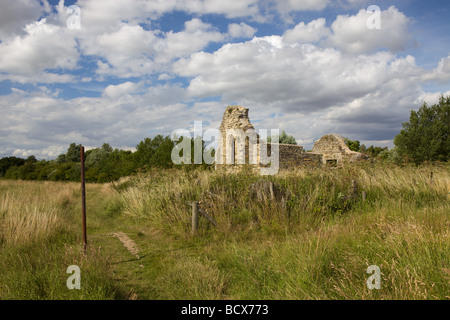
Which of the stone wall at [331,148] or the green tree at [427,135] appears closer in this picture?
the stone wall at [331,148]

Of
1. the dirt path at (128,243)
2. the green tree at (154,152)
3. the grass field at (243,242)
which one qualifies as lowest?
the dirt path at (128,243)

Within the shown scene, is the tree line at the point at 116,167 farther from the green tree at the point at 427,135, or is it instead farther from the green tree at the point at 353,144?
the green tree at the point at 353,144

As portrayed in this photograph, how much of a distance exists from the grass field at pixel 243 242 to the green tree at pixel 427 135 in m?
18.7

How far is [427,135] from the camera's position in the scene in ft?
86.3

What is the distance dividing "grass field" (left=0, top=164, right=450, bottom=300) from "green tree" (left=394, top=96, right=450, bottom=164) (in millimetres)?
18740

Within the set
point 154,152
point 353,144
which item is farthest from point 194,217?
point 353,144

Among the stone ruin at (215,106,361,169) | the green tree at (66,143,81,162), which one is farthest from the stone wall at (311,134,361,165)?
the green tree at (66,143,81,162)

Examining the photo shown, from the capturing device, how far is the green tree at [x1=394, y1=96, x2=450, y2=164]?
2556cm

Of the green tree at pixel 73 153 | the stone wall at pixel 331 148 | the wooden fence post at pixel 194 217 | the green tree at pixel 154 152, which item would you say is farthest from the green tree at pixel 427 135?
the green tree at pixel 73 153

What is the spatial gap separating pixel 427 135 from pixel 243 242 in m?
28.8

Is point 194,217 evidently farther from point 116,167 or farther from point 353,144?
point 353,144

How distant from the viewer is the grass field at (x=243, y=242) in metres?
3.29

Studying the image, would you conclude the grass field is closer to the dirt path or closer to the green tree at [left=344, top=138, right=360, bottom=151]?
the dirt path

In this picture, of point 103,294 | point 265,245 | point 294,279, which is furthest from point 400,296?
point 103,294
